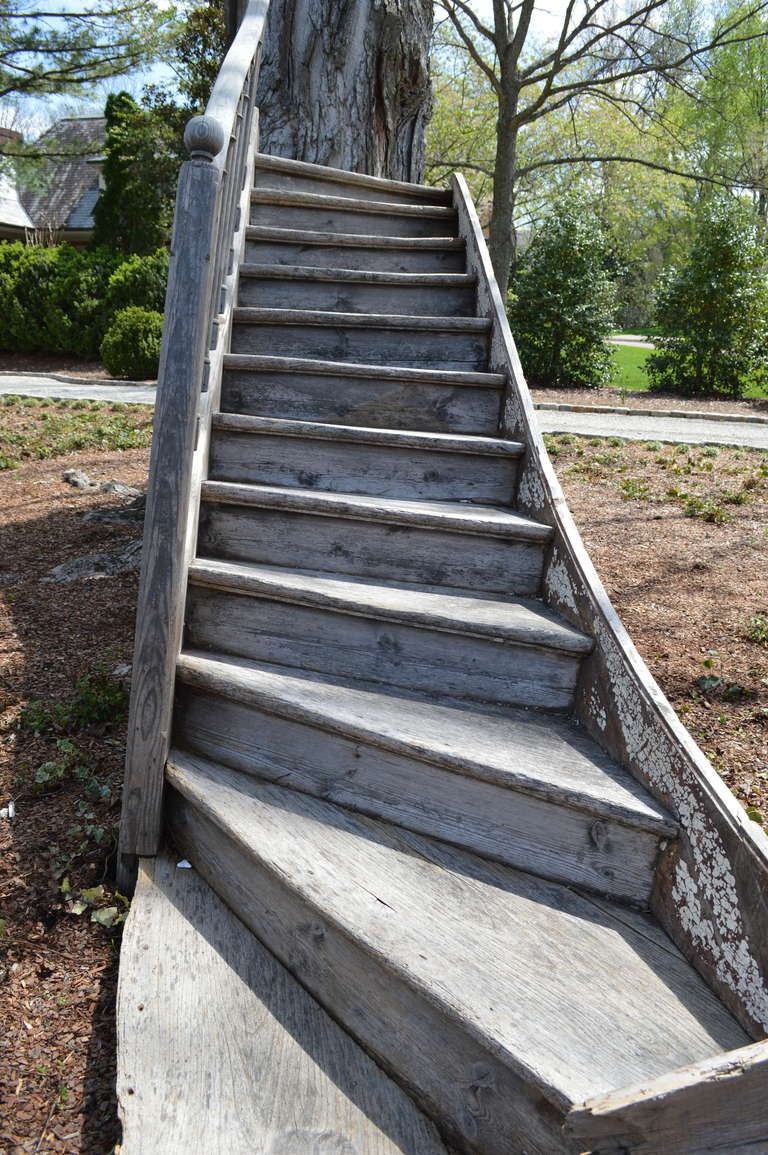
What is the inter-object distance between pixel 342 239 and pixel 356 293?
1.11 ft

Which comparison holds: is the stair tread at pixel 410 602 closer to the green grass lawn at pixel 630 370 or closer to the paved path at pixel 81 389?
the paved path at pixel 81 389

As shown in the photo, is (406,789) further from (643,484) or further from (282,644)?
(643,484)

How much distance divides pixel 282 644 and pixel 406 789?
0.63 m

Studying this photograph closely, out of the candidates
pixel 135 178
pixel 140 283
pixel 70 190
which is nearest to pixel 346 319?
pixel 140 283

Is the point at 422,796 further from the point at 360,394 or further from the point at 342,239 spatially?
the point at 342,239

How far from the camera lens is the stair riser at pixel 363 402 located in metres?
3.16

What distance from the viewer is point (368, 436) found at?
2885mm

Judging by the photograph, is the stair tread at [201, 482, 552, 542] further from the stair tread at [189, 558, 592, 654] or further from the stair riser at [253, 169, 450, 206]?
the stair riser at [253, 169, 450, 206]

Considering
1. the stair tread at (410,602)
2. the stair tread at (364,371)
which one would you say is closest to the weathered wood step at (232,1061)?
the stair tread at (410,602)

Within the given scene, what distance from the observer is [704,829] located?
5.43ft

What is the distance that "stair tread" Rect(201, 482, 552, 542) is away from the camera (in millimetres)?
2562

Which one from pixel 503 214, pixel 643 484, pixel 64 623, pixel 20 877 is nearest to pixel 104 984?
pixel 20 877

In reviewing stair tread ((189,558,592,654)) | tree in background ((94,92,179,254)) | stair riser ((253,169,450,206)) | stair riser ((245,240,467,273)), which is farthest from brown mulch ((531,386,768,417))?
tree in background ((94,92,179,254))

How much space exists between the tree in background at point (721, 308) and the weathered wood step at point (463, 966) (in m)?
11.6
